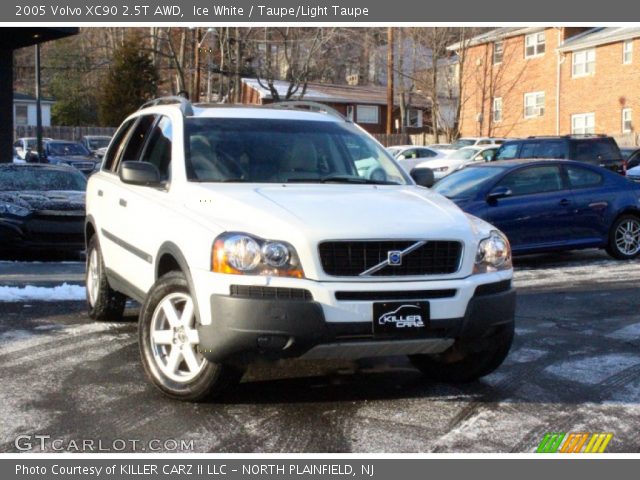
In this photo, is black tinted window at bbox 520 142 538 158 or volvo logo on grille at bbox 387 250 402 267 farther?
black tinted window at bbox 520 142 538 158

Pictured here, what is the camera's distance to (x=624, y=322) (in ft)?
27.3

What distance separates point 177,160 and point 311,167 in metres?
0.92

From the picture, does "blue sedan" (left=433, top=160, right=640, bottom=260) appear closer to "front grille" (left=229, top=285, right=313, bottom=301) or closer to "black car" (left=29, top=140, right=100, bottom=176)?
"front grille" (left=229, top=285, right=313, bottom=301)

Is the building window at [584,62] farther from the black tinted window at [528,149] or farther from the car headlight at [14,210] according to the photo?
the car headlight at [14,210]

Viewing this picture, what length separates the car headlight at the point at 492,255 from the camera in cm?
552

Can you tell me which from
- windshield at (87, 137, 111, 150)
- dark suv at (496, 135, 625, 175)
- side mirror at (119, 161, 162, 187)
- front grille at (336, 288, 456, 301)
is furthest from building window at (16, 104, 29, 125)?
front grille at (336, 288, 456, 301)

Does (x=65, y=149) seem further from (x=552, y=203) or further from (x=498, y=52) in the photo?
(x=552, y=203)

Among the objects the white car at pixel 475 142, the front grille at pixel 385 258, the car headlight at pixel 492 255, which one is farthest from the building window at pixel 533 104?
the front grille at pixel 385 258

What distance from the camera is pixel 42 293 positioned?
9344mm

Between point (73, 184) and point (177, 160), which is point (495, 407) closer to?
point (177, 160)

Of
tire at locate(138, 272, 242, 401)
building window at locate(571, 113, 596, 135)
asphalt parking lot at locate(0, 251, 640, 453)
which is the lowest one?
asphalt parking lot at locate(0, 251, 640, 453)

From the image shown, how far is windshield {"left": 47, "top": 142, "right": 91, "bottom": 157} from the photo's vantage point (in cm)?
3509

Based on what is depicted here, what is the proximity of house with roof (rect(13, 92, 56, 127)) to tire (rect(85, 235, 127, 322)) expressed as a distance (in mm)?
56477

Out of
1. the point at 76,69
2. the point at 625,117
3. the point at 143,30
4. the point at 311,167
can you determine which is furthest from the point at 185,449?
the point at 76,69
